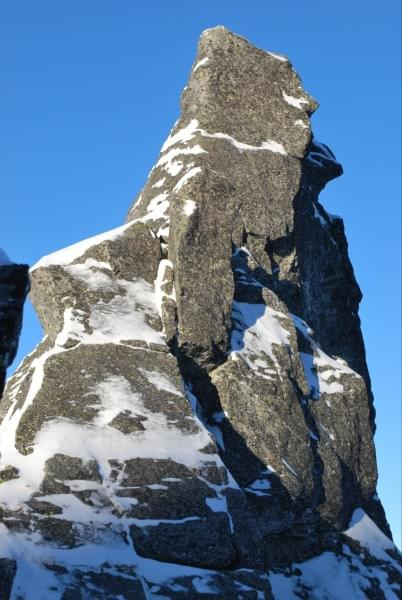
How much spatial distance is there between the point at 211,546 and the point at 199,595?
304cm

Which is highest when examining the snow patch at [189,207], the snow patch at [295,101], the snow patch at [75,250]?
the snow patch at [295,101]

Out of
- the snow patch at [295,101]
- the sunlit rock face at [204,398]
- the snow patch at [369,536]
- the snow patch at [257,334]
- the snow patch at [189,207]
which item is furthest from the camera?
the snow patch at [295,101]

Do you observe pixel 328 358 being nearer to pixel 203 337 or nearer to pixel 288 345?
pixel 288 345

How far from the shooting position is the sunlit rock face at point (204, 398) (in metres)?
33.7

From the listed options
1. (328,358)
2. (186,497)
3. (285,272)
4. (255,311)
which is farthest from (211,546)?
(285,272)

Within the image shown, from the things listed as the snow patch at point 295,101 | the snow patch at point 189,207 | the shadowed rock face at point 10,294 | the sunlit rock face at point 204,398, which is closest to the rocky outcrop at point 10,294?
the shadowed rock face at point 10,294

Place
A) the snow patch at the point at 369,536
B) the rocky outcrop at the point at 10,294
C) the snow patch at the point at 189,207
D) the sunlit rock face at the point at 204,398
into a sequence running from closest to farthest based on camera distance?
1. the rocky outcrop at the point at 10,294
2. the sunlit rock face at the point at 204,398
3. the snow patch at the point at 369,536
4. the snow patch at the point at 189,207

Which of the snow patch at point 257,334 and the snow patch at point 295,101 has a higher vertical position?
the snow patch at point 295,101

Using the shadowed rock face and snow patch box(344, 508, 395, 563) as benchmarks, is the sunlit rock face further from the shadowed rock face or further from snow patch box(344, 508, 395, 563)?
the shadowed rock face

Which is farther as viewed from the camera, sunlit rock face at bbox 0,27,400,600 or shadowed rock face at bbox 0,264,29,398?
sunlit rock face at bbox 0,27,400,600

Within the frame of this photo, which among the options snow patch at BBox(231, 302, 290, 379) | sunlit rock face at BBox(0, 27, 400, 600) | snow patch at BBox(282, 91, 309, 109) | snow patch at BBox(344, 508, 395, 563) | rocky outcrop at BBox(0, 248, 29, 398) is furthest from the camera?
snow patch at BBox(282, 91, 309, 109)

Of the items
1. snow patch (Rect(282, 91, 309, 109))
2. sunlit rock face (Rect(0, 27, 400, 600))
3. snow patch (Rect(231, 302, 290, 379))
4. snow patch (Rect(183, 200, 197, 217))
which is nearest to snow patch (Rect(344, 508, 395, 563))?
sunlit rock face (Rect(0, 27, 400, 600))

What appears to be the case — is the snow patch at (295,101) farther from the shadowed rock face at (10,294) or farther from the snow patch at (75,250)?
the shadowed rock face at (10,294)

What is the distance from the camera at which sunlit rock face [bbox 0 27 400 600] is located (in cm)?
3369
